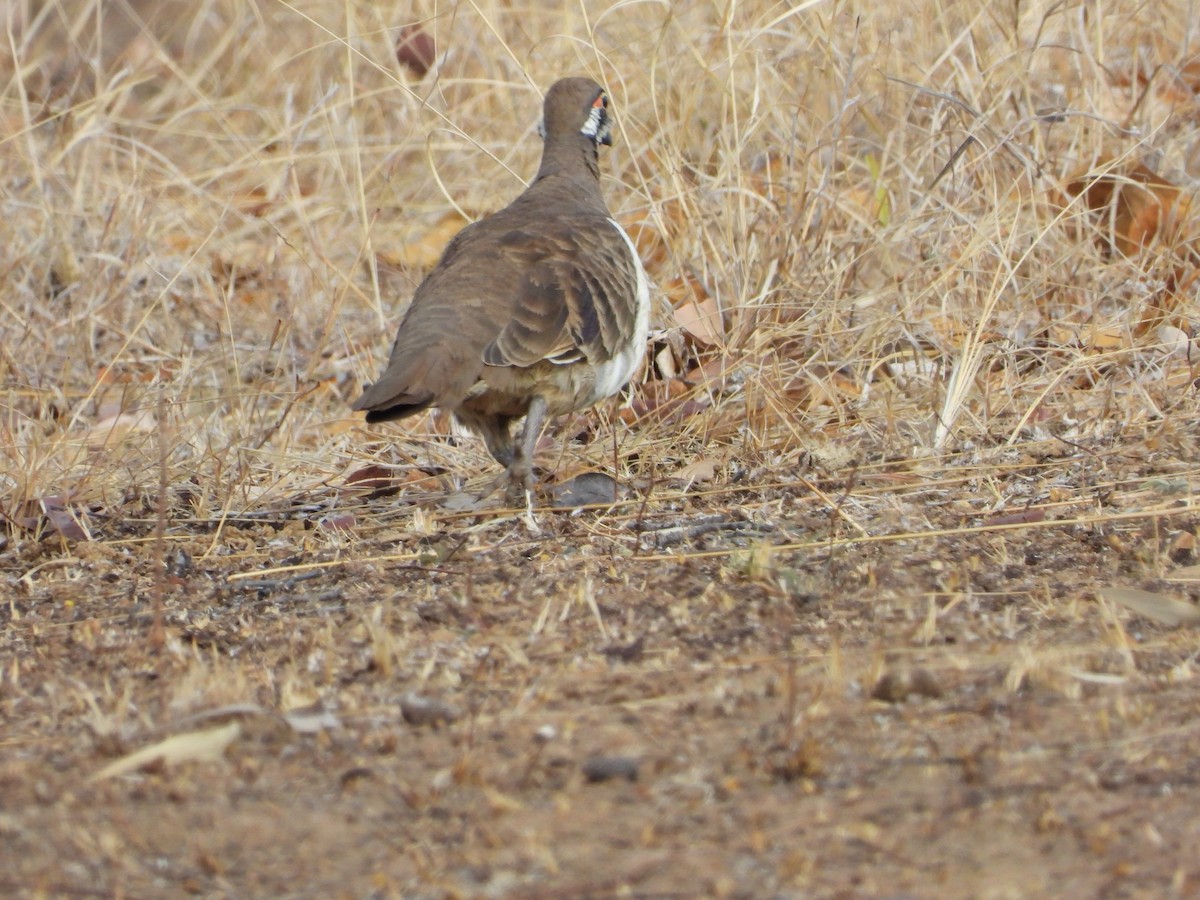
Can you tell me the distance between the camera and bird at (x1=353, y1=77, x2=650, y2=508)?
14.5 ft

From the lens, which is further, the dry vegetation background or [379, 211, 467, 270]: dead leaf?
[379, 211, 467, 270]: dead leaf

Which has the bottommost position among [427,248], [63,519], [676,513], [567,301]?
[427,248]

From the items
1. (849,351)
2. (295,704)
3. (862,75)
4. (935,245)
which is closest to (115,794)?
(295,704)

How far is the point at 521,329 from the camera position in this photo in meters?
4.56

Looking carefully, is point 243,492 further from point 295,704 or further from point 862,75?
point 862,75

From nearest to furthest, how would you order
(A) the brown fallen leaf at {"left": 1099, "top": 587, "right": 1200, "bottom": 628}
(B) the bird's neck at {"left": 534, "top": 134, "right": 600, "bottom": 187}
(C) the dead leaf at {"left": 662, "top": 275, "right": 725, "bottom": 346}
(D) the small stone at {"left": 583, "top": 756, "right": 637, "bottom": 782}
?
(D) the small stone at {"left": 583, "top": 756, "right": 637, "bottom": 782}
(A) the brown fallen leaf at {"left": 1099, "top": 587, "right": 1200, "bottom": 628}
(B) the bird's neck at {"left": 534, "top": 134, "right": 600, "bottom": 187}
(C) the dead leaf at {"left": 662, "top": 275, "right": 725, "bottom": 346}

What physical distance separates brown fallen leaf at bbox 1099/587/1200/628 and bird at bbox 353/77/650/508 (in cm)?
162

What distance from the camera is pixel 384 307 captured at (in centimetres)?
696

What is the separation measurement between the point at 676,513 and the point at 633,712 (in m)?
1.63

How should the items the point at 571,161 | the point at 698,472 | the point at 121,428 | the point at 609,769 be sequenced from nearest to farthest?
the point at 609,769, the point at 698,472, the point at 571,161, the point at 121,428

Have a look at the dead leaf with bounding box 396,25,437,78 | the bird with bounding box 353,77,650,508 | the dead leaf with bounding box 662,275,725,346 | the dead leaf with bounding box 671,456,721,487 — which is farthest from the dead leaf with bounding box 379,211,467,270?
the dead leaf with bounding box 671,456,721,487

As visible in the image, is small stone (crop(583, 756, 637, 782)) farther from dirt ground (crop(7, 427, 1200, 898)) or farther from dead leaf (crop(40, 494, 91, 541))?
dead leaf (crop(40, 494, 91, 541))

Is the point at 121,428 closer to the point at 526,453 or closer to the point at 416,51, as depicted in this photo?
the point at 526,453

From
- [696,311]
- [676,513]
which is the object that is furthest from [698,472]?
[696,311]
